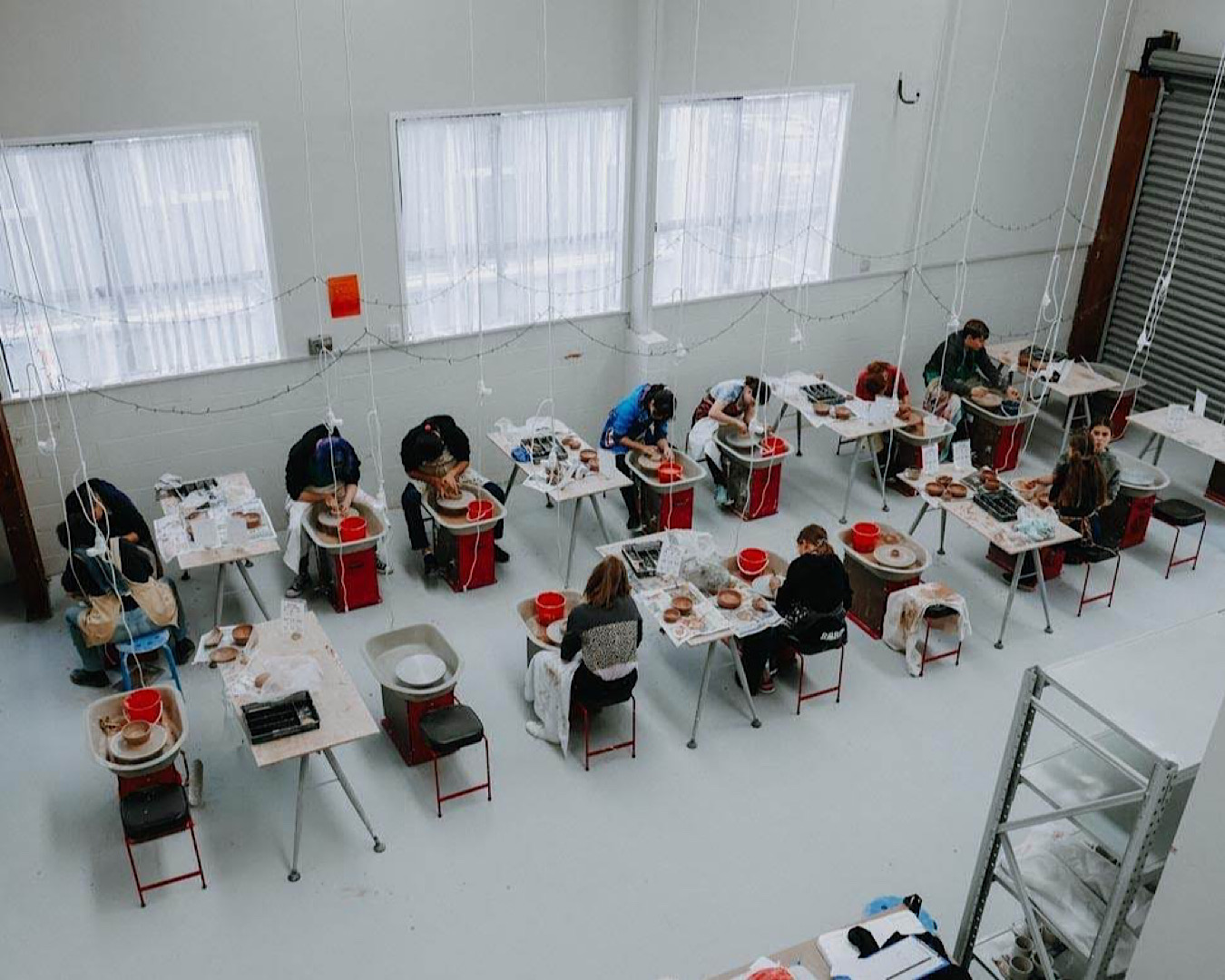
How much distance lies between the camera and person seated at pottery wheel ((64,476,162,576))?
6.84 meters

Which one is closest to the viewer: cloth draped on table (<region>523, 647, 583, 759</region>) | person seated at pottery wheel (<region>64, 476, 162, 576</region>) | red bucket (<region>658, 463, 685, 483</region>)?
cloth draped on table (<region>523, 647, 583, 759</region>)

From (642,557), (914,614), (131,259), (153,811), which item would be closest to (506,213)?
(131,259)

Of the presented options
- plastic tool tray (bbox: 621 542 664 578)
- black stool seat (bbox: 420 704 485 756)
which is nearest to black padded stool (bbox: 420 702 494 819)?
black stool seat (bbox: 420 704 485 756)

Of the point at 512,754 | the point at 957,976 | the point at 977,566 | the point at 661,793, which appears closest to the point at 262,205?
the point at 512,754

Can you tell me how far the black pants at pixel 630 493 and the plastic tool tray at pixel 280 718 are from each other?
11.7 ft

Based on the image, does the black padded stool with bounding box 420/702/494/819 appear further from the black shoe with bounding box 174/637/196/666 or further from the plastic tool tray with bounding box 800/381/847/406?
the plastic tool tray with bounding box 800/381/847/406

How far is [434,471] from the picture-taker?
322 inches

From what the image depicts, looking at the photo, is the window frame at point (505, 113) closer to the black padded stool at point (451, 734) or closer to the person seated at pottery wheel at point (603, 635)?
the person seated at pottery wheel at point (603, 635)

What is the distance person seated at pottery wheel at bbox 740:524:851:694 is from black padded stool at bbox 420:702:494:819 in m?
1.77

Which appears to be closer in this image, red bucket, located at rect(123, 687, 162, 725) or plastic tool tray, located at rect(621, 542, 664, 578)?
red bucket, located at rect(123, 687, 162, 725)

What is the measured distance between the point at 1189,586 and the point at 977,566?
154cm

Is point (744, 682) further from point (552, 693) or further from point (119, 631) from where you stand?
point (119, 631)

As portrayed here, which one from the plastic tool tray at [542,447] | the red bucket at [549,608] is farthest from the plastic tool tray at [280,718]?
the plastic tool tray at [542,447]

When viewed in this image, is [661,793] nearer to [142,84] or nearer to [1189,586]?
[1189,586]
